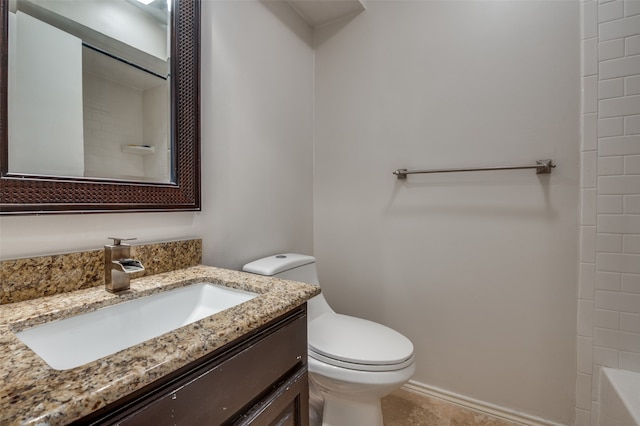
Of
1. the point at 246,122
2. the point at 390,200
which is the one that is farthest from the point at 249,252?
the point at 390,200

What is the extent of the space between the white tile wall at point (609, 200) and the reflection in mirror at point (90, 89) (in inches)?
66.5

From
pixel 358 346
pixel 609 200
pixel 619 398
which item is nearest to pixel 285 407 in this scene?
pixel 358 346

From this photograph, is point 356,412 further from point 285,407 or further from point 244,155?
point 244,155

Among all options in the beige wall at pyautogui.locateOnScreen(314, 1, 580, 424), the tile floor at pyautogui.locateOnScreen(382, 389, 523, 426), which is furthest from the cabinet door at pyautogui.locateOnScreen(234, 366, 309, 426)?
the beige wall at pyautogui.locateOnScreen(314, 1, 580, 424)

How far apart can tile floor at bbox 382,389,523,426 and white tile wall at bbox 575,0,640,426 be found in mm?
391

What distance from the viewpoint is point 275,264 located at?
1314 millimetres

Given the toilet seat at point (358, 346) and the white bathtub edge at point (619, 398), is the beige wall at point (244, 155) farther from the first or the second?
the white bathtub edge at point (619, 398)

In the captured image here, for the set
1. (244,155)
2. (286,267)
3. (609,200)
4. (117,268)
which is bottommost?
(286,267)

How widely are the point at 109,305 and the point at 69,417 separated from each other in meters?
0.44

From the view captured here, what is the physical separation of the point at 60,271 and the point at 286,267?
769mm

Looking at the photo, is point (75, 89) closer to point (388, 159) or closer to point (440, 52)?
point (388, 159)

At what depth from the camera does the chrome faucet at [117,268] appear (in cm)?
79

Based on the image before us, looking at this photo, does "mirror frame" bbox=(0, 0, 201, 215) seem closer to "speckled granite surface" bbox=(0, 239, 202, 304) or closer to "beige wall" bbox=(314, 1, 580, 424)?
"speckled granite surface" bbox=(0, 239, 202, 304)

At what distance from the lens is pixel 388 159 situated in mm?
1688
